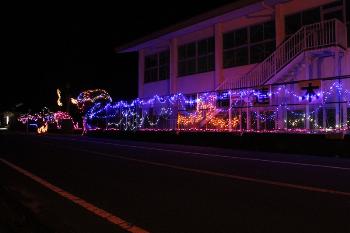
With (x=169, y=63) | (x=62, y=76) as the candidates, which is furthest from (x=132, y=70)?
(x=169, y=63)

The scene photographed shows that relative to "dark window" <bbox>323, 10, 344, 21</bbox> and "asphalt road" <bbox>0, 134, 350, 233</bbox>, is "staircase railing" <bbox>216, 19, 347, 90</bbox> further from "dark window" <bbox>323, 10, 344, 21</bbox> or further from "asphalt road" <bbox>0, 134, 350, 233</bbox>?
"asphalt road" <bbox>0, 134, 350, 233</bbox>

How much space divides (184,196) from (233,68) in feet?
65.8

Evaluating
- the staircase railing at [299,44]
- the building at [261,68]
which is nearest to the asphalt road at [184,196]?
the building at [261,68]

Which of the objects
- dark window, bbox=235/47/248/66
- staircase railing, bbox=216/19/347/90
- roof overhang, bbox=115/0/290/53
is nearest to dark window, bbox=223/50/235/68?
dark window, bbox=235/47/248/66

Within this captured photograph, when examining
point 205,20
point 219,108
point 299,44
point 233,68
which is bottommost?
point 219,108

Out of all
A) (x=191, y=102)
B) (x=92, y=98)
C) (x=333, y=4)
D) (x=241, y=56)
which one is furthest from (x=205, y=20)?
(x=92, y=98)

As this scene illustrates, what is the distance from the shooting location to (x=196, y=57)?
30844 mm

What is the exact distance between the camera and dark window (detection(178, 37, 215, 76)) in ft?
97.3

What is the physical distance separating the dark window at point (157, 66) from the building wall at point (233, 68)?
0.41 meters

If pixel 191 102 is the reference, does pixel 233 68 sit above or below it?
above

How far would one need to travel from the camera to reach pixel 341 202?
7.09 m

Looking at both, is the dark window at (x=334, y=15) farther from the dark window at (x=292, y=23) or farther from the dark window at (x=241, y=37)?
the dark window at (x=241, y=37)

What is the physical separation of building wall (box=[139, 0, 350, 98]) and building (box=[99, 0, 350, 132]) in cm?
5

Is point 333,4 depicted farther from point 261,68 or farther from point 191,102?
point 191,102
